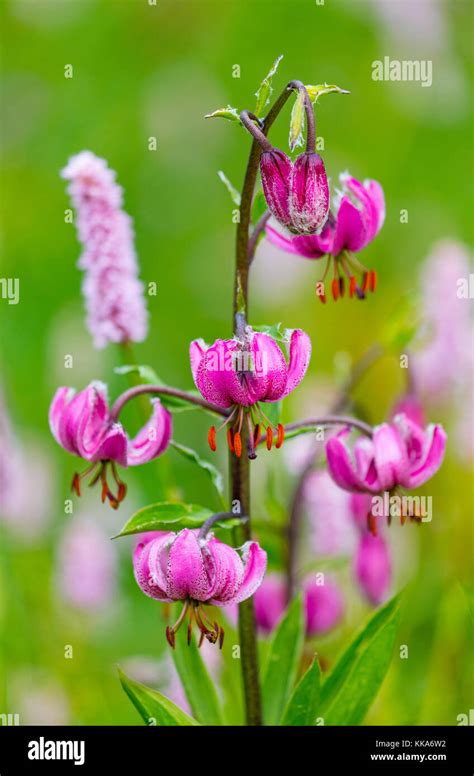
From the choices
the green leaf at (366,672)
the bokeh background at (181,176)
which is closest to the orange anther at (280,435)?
the green leaf at (366,672)

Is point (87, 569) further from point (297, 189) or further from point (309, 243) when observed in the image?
point (297, 189)

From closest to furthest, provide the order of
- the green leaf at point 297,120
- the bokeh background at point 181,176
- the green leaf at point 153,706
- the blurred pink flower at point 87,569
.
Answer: the green leaf at point 297,120 < the green leaf at point 153,706 < the blurred pink flower at point 87,569 < the bokeh background at point 181,176

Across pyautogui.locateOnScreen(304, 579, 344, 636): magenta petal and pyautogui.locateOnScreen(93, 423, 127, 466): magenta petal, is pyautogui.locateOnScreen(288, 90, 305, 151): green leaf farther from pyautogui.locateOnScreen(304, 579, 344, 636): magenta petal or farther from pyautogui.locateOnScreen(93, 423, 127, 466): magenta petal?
pyautogui.locateOnScreen(304, 579, 344, 636): magenta petal

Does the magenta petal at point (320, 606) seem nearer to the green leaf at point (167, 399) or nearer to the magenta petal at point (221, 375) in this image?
Result: the green leaf at point (167, 399)

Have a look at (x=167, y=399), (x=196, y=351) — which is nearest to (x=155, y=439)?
(x=167, y=399)

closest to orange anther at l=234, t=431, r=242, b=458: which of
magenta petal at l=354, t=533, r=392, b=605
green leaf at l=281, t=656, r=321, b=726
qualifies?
green leaf at l=281, t=656, r=321, b=726

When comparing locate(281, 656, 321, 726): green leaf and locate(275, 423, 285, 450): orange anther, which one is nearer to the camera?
locate(275, 423, 285, 450): orange anther
